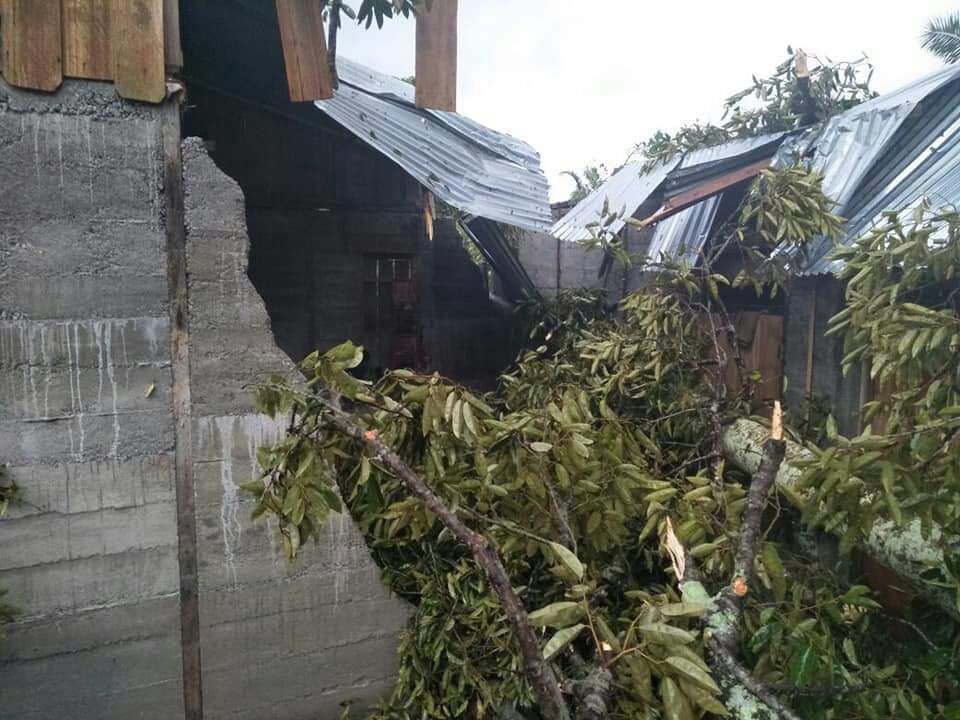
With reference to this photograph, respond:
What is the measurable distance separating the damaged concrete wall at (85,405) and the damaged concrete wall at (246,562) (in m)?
0.16

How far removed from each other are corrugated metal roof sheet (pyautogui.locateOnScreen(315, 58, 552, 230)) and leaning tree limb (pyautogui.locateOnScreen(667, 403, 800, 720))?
100 inches

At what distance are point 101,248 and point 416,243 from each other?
3.53 meters

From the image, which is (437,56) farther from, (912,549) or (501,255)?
(912,549)

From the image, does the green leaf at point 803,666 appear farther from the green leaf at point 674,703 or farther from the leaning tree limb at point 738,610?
the green leaf at point 674,703

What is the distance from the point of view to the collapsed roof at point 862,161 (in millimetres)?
4234

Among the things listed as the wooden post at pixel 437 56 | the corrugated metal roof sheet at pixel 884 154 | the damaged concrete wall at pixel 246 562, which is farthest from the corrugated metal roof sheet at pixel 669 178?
the damaged concrete wall at pixel 246 562

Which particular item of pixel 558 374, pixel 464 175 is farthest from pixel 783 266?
→ pixel 464 175

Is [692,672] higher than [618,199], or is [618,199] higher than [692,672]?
[618,199]

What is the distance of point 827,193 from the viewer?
459cm

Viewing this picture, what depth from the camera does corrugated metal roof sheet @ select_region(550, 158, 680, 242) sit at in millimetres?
6137

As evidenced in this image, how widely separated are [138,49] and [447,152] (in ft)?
8.15

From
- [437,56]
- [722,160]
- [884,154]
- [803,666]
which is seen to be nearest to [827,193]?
[884,154]

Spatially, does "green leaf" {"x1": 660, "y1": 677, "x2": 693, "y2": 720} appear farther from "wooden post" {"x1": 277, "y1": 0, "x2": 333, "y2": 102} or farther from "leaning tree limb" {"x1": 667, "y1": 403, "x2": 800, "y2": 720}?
"wooden post" {"x1": 277, "y1": 0, "x2": 333, "y2": 102}

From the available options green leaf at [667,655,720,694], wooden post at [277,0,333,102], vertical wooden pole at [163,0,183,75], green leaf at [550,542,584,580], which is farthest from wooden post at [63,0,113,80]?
green leaf at [667,655,720,694]
